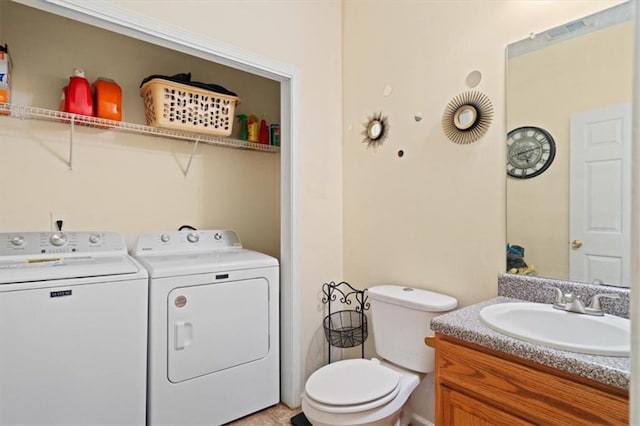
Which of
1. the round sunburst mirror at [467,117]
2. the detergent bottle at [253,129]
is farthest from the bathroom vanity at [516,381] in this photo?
the detergent bottle at [253,129]

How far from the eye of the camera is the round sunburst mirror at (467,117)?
167cm

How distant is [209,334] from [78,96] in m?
1.57

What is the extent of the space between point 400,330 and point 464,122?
1.11 m

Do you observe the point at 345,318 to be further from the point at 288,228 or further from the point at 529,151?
the point at 529,151

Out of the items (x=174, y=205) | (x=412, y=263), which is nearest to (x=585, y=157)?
(x=412, y=263)

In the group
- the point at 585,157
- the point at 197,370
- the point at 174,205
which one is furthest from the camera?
the point at 174,205

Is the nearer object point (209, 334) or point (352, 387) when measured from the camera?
point (352, 387)

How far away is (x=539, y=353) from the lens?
3.29ft

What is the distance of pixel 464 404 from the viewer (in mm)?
1202

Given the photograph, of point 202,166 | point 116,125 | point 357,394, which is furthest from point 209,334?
Result: point 116,125

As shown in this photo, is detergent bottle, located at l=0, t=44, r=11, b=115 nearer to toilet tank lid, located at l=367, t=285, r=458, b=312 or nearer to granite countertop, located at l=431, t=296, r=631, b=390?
toilet tank lid, located at l=367, t=285, r=458, b=312

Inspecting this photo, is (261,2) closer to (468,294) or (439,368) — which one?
(468,294)

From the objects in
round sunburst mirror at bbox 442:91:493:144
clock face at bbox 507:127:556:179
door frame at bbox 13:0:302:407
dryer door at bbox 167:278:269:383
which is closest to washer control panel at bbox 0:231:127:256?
dryer door at bbox 167:278:269:383

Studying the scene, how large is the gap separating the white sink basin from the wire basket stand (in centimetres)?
102
